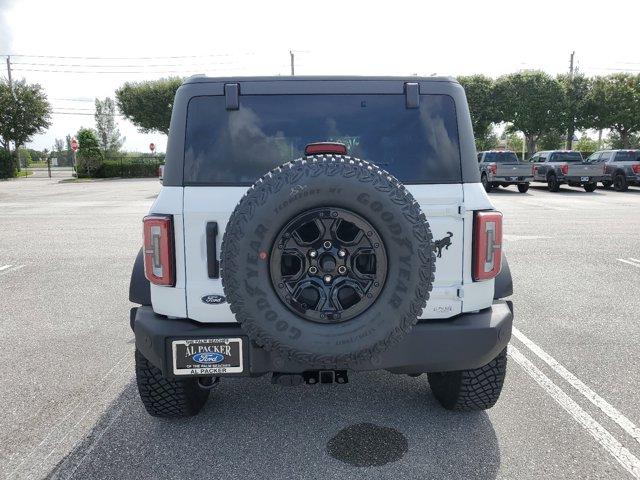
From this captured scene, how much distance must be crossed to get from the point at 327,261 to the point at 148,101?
52.0 meters

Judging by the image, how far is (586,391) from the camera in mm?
3594

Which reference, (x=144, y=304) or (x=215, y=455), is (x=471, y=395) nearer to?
(x=215, y=455)

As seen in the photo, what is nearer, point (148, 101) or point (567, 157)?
point (567, 157)

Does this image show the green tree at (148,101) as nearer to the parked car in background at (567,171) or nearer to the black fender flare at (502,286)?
the parked car in background at (567,171)

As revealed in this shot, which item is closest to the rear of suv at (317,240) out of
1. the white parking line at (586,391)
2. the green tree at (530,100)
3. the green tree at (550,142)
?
the white parking line at (586,391)

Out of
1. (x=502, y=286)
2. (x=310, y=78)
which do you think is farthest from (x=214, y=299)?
(x=502, y=286)

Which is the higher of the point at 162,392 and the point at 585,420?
the point at 162,392

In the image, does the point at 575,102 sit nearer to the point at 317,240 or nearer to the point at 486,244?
the point at 486,244

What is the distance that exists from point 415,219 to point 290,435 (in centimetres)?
151

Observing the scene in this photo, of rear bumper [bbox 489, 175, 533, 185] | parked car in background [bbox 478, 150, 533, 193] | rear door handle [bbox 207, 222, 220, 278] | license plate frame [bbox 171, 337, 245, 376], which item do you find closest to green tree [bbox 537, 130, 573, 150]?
parked car in background [bbox 478, 150, 533, 193]

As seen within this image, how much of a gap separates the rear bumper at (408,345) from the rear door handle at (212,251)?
288 mm

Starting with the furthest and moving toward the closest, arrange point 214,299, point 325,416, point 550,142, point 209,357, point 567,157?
point 550,142
point 567,157
point 325,416
point 214,299
point 209,357

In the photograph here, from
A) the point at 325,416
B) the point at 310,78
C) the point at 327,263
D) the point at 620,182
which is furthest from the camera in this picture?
the point at 620,182

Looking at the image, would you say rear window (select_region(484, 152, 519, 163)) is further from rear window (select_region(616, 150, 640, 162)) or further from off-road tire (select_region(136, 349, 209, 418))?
off-road tire (select_region(136, 349, 209, 418))
